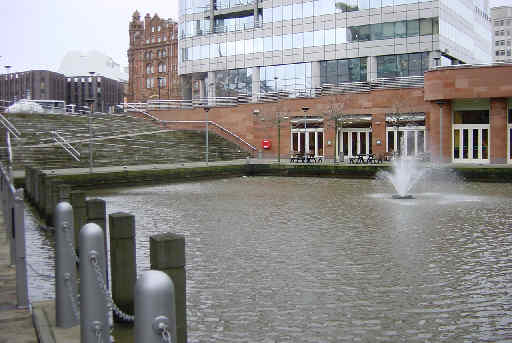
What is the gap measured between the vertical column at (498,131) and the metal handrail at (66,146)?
24812 mm

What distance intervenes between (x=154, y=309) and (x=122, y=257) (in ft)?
10.2

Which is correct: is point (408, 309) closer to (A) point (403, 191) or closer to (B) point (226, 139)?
(A) point (403, 191)

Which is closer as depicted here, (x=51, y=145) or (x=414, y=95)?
(x=51, y=145)

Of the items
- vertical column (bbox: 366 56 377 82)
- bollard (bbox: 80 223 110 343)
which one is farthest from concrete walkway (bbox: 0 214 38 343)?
vertical column (bbox: 366 56 377 82)

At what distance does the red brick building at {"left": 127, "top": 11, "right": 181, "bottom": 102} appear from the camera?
12375 cm

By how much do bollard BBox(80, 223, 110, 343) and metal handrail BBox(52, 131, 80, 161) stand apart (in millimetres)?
29372

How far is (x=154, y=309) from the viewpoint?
2.92 m

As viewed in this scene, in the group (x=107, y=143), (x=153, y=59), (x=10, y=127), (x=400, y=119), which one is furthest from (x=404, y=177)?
(x=153, y=59)

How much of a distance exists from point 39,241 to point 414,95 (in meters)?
34.7

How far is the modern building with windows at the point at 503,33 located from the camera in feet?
525

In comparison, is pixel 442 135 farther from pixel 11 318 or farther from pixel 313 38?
pixel 11 318

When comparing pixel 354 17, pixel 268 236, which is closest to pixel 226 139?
pixel 354 17

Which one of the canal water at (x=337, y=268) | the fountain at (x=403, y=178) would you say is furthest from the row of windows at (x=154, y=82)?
the canal water at (x=337, y=268)

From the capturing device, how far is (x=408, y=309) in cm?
716
